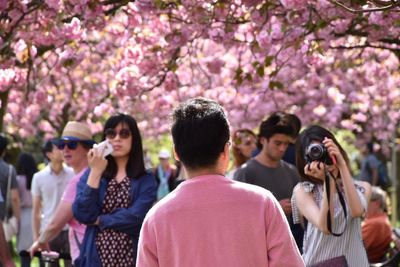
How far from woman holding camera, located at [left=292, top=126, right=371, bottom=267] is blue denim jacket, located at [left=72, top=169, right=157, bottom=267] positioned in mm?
1033

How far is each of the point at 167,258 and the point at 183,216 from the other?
178 mm

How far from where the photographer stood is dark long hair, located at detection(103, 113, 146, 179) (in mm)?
6379

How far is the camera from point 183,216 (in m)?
3.92

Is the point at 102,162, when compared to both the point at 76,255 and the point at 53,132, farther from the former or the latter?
the point at 53,132

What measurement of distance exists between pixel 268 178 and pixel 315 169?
5.72 ft

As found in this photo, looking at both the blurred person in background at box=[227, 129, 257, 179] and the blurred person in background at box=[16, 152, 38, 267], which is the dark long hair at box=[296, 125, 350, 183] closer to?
the blurred person in background at box=[227, 129, 257, 179]

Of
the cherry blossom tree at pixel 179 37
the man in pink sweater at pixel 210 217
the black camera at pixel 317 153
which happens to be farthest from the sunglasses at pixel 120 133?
the man in pink sweater at pixel 210 217

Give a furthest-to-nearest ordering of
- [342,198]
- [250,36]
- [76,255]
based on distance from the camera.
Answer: [250,36] < [76,255] < [342,198]

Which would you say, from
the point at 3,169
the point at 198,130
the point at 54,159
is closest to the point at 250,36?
the point at 54,159

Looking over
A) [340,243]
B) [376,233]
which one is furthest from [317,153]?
[376,233]

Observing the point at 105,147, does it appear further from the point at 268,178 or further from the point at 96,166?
the point at 268,178

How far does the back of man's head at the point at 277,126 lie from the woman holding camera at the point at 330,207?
165 cm

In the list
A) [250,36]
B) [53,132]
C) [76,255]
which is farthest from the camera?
[53,132]

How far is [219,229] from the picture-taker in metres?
3.89
